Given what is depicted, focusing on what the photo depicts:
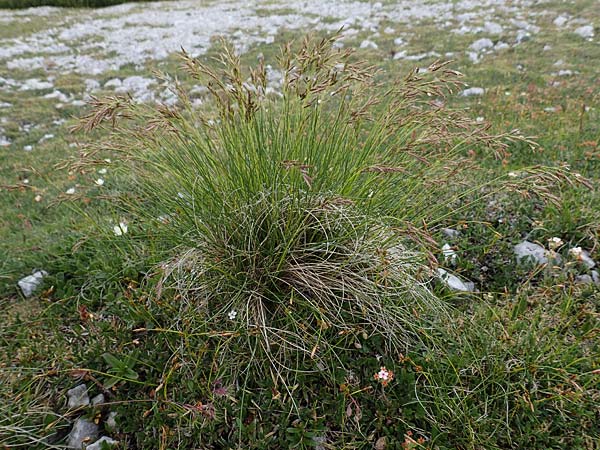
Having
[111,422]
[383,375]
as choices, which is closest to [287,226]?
[383,375]

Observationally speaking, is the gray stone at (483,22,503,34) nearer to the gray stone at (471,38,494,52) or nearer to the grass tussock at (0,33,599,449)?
the gray stone at (471,38,494,52)

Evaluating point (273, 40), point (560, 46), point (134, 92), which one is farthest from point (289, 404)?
point (273, 40)

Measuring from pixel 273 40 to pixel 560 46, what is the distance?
656 cm

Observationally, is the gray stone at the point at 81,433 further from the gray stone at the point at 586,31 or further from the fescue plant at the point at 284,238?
the gray stone at the point at 586,31

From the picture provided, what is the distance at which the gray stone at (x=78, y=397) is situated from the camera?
268 centimetres

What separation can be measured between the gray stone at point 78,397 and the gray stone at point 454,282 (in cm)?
242

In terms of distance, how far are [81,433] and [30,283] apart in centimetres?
151

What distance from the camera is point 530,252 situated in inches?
141

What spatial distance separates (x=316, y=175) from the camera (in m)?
3.03

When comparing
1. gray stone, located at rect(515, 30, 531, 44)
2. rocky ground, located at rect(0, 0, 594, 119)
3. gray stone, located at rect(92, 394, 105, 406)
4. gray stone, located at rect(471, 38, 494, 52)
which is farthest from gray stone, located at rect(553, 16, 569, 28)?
gray stone, located at rect(92, 394, 105, 406)

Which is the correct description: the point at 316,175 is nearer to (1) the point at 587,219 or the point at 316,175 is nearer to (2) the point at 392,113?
(2) the point at 392,113

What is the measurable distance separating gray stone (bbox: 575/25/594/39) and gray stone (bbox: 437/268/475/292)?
908cm

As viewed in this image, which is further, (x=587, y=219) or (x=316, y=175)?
(x=587, y=219)

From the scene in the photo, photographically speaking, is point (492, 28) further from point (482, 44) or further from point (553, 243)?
point (553, 243)
